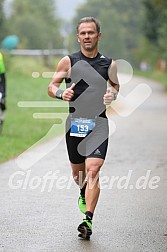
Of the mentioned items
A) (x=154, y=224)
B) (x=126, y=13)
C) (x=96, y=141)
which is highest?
(x=96, y=141)

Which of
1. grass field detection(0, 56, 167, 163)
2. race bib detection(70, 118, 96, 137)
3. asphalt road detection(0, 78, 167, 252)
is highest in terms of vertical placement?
race bib detection(70, 118, 96, 137)

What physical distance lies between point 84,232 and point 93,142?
0.92m

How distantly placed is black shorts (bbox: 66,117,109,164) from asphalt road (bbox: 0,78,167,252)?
30.8 inches

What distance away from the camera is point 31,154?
14.9 metres

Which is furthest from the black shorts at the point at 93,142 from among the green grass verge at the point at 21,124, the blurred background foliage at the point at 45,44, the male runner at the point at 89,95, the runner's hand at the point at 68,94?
the blurred background foliage at the point at 45,44

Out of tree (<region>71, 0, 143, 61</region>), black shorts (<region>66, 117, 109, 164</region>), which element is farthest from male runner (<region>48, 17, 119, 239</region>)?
tree (<region>71, 0, 143, 61</region>)

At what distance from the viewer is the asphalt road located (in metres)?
7.55

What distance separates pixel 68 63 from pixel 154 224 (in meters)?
1.93

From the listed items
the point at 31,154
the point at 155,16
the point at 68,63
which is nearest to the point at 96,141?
the point at 68,63

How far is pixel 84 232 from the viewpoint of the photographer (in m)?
7.66

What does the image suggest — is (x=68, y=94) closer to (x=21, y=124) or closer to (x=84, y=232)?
(x=84, y=232)

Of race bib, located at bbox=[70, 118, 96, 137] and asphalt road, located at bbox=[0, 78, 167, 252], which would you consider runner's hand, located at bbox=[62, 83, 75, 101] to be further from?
asphalt road, located at bbox=[0, 78, 167, 252]

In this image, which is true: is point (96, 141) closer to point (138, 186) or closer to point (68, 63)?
point (68, 63)

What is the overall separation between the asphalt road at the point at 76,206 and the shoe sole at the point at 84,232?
0.07 meters
